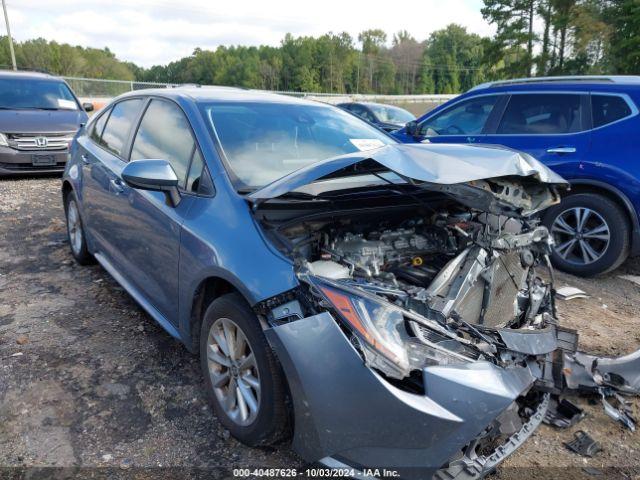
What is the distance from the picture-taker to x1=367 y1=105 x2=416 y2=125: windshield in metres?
12.9

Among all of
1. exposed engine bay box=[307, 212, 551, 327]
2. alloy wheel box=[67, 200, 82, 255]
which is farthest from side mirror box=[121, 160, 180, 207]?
alloy wheel box=[67, 200, 82, 255]

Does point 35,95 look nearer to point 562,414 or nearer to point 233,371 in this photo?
point 233,371

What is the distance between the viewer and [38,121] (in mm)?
8609

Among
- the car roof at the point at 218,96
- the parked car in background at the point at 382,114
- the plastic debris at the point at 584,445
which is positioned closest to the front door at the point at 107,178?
the car roof at the point at 218,96

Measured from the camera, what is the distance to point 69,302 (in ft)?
13.3

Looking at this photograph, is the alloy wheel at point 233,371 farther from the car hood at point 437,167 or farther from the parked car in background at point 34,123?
the parked car in background at point 34,123

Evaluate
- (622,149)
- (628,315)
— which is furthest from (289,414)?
(622,149)

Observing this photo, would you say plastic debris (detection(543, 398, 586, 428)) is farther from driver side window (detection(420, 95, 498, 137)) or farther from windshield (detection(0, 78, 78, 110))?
windshield (detection(0, 78, 78, 110))

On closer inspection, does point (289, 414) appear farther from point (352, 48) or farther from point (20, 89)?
point (352, 48)

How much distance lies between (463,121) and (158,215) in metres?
4.52

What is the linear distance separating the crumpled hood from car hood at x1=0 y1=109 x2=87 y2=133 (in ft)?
25.8

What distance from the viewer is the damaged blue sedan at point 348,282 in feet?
5.84

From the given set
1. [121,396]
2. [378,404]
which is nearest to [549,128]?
[378,404]

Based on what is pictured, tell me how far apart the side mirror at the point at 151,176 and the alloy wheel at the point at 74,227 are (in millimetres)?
2346
